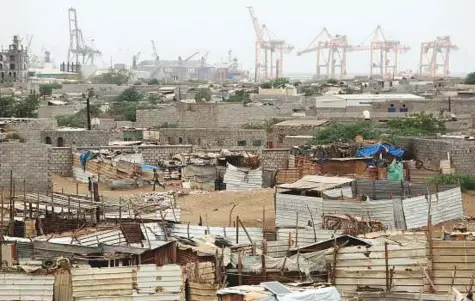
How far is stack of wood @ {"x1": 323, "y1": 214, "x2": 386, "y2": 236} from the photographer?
13656 millimetres

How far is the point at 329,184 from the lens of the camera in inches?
634

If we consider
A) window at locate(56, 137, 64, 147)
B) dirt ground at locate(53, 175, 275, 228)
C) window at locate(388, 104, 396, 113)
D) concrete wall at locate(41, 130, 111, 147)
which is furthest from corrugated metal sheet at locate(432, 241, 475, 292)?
window at locate(388, 104, 396, 113)

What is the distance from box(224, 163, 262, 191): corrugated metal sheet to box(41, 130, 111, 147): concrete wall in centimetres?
506

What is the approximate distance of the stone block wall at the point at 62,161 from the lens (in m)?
22.1

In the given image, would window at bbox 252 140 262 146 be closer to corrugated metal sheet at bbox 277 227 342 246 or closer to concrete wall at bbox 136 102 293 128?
concrete wall at bbox 136 102 293 128

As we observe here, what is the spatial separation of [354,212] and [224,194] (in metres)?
4.60

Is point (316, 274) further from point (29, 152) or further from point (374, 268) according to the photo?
point (29, 152)

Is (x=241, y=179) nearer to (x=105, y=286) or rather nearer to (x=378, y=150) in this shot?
(x=378, y=150)

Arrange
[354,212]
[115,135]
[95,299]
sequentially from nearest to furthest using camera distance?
[95,299] → [354,212] → [115,135]

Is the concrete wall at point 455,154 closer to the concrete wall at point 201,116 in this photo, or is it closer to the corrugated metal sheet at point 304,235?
the corrugated metal sheet at point 304,235

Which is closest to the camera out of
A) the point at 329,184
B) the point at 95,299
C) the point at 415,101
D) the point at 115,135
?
the point at 95,299

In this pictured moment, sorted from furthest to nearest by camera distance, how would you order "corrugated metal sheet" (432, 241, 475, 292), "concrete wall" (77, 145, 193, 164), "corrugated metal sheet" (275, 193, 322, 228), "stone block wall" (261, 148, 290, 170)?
1. "concrete wall" (77, 145, 193, 164)
2. "stone block wall" (261, 148, 290, 170)
3. "corrugated metal sheet" (275, 193, 322, 228)
4. "corrugated metal sheet" (432, 241, 475, 292)

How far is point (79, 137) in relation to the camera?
81.0 ft

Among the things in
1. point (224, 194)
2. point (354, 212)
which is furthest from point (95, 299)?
point (224, 194)
